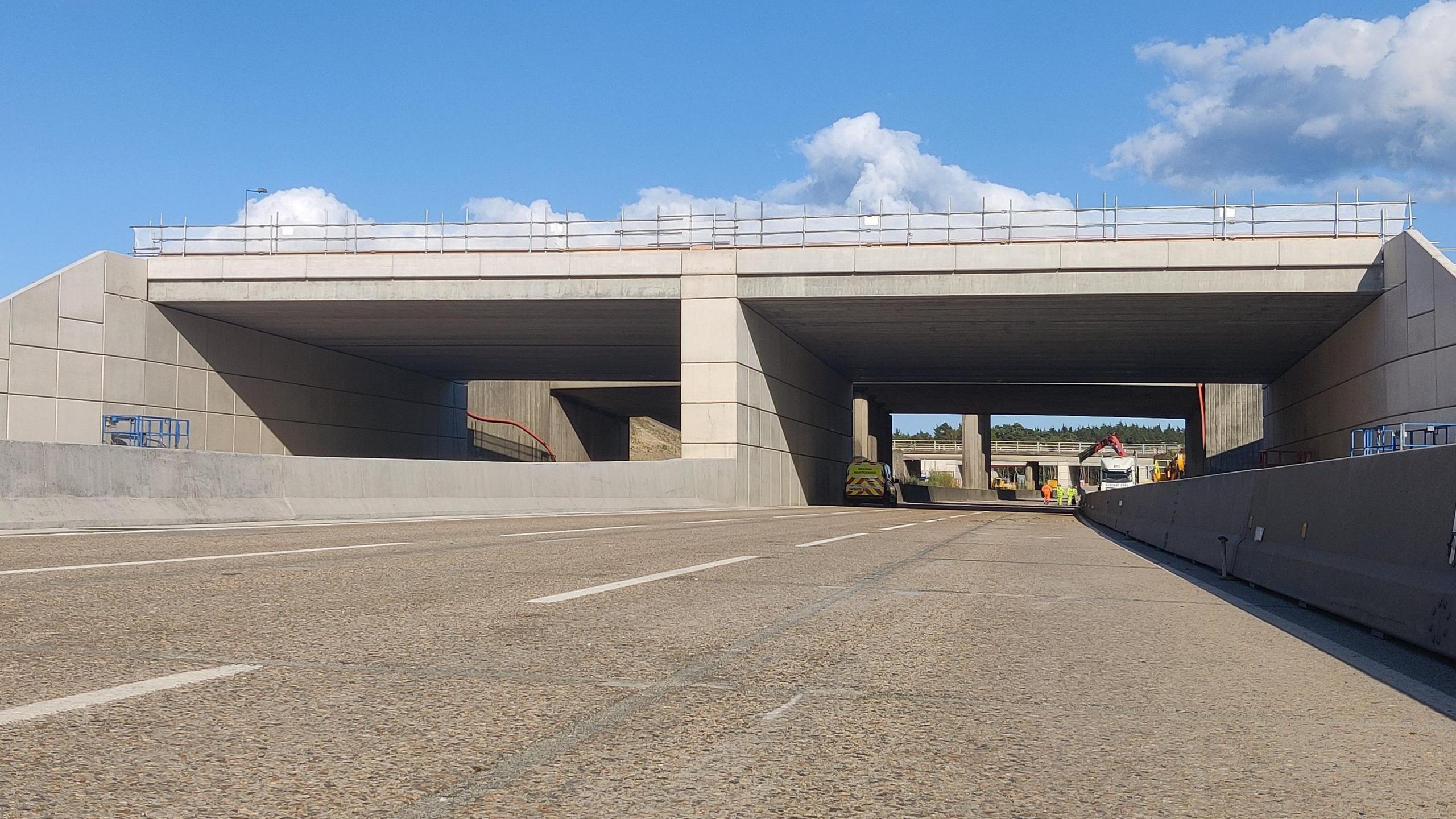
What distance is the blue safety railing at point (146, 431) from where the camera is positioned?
36.4m

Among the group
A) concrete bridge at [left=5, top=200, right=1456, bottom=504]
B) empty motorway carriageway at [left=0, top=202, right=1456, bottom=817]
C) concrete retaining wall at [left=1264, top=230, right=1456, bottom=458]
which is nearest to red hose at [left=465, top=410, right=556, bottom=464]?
concrete bridge at [left=5, top=200, right=1456, bottom=504]

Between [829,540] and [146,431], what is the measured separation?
2969cm

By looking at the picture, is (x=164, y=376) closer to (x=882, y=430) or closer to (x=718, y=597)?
(x=718, y=597)

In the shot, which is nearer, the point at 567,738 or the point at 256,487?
the point at 567,738

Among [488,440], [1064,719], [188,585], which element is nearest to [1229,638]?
[1064,719]

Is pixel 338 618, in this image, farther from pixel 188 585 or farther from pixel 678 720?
pixel 678 720

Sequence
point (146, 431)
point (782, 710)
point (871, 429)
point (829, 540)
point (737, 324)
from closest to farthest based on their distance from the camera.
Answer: point (782, 710)
point (829, 540)
point (737, 324)
point (146, 431)
point (871, 429)

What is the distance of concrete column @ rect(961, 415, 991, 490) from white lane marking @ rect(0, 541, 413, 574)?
295ft

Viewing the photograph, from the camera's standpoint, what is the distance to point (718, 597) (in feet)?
26.9

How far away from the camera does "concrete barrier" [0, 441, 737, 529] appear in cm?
1488

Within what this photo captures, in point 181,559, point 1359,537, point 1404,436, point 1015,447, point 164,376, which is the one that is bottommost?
point 181,559

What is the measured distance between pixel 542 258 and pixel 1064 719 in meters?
33.9

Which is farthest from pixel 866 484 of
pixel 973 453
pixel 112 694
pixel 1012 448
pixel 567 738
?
pixel 1012 448

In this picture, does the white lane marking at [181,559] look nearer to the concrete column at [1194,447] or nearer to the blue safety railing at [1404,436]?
the blue safety railing at [1404,436]
